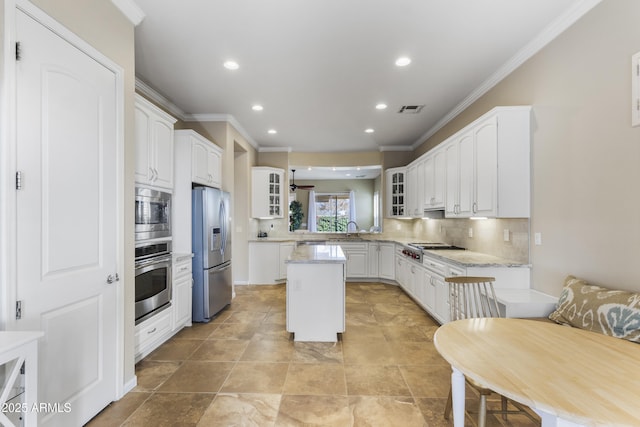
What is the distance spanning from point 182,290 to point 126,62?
91.2 inches

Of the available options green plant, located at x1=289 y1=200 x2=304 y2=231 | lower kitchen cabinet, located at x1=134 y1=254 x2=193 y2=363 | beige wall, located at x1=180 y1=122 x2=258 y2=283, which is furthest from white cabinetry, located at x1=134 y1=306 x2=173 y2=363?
green plant, located at x1=289 y1=200 x2=304 y2=231

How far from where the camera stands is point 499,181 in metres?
2.71

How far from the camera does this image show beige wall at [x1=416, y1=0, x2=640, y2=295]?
1.80m

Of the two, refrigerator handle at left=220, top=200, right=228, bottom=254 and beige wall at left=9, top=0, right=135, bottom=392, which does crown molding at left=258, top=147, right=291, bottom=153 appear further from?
beige wall at left=9, top=0, right=135, bottom=392

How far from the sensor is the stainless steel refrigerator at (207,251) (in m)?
3.47

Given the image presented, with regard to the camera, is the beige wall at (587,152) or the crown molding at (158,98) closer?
the beige wall at (587,152)

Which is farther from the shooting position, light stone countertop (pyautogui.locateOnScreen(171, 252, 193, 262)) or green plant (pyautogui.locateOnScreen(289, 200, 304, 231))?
green plant (pyautogui.locateOnScreen(289, 200, 304, 231))

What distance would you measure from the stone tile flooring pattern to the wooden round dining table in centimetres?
84

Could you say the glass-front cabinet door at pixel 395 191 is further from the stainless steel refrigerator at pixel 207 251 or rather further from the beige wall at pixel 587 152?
the stainless steel refrigerator at pixel 207 251

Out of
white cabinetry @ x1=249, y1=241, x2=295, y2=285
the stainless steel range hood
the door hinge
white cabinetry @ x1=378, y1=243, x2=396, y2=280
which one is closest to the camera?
the door hinge

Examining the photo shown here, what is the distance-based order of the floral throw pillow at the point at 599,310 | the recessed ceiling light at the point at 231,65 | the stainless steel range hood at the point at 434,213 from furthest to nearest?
1. the stainless steel range hood at the point at 434,213
2. the recessed ceiling light at the point at 231,65
3. the floral throw pillow at the point at 599,310

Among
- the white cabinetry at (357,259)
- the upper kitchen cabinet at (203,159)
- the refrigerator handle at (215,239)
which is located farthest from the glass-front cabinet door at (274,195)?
the refrigerator handle at (215,239)

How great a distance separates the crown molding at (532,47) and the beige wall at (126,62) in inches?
130

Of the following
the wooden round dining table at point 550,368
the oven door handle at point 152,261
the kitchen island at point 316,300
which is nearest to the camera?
the wooden round dining table at point 550,368
